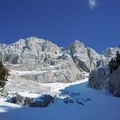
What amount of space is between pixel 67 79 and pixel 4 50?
57.3m

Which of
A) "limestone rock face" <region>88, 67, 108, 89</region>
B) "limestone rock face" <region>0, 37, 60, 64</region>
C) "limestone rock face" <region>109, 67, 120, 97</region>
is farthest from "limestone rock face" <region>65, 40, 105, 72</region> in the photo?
"limestone rock face" <region>109, 67, 120, 97</region>

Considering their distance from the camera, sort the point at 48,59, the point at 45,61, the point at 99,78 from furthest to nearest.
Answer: the point at 48,59 → the point at 45,61 → the point at 99,78

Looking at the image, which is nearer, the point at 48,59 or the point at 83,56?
the point at 48,59

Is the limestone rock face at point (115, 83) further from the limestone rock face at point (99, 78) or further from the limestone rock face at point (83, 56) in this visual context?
the limestone rock face at point (83, 56)

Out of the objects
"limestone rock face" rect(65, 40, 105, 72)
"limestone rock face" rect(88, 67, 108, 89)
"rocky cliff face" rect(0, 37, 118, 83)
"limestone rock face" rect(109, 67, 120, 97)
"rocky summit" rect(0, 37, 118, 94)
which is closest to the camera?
"limestone rock face" rect(109, 67, 120, 97)

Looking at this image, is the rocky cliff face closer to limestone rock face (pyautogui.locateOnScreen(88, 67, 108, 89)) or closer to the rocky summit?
the rocky summit

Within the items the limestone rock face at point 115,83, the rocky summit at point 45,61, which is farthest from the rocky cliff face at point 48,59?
the limestone rock face at point 115,83

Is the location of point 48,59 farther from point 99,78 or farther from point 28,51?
point 99,78

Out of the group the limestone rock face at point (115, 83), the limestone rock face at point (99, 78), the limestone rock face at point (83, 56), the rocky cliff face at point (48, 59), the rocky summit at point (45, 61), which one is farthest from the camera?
the limestone rock face at point (83, 56)

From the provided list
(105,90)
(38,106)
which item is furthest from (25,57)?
(38,106)

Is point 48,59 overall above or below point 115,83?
above

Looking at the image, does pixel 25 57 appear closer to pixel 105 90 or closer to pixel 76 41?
pixel 76 41

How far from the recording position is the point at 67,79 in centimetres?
10556

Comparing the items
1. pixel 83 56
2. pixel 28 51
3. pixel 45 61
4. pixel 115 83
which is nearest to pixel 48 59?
pixel 45 61
